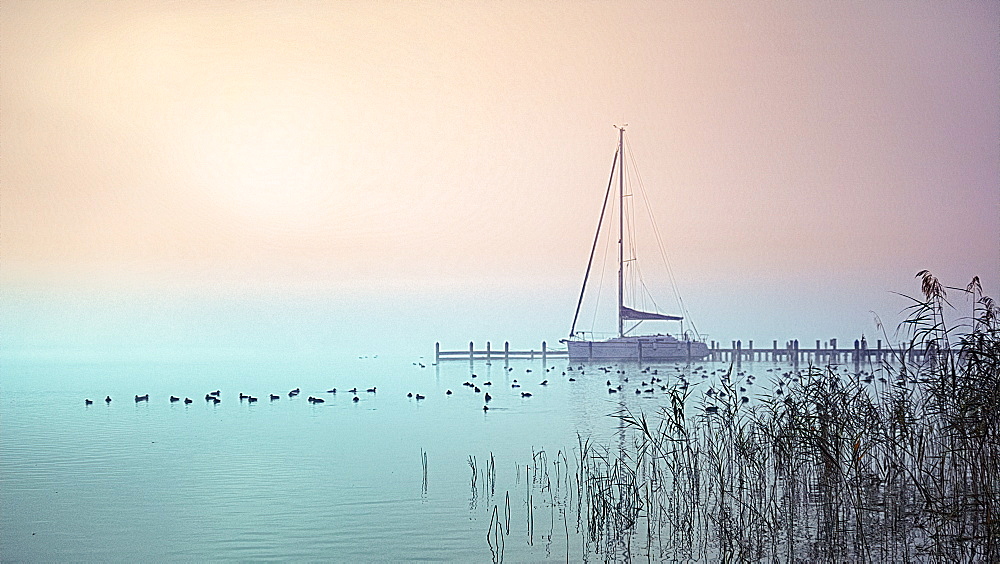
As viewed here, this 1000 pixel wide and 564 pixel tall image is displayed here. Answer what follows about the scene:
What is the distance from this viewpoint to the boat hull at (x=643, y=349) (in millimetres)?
49000

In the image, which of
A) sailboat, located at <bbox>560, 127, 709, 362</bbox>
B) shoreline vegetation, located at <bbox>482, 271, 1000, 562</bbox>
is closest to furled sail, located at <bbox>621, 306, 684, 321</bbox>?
sailboat, located at <bbox>560, 127, 709, 362</bbox>

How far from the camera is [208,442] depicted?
20375 millimetres

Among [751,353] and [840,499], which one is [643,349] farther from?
[840,499]

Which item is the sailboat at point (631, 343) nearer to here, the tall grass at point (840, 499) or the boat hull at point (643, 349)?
→ the boat hull at point (643, 349)

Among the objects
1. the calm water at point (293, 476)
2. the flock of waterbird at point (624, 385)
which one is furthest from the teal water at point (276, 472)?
the flock of waterbird at point (624, 385)

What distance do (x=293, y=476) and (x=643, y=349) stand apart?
35.0 m

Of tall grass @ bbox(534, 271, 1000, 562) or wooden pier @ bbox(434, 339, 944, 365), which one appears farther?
wooden pier @ bbox(434, 339, 944, 365)

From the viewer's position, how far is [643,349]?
161 ft

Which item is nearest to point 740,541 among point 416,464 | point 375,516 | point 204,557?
point 375,516

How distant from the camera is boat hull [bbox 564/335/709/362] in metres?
49.0

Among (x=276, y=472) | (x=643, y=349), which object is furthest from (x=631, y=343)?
(x=276, y=472)

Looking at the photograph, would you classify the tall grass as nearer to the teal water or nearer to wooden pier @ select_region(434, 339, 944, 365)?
the teal water

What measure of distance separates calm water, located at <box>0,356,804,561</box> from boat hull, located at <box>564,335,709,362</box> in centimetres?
1623

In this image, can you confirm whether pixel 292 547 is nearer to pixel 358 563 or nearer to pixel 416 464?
pixel 358 563
